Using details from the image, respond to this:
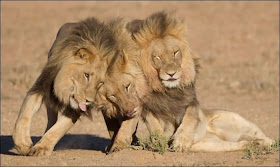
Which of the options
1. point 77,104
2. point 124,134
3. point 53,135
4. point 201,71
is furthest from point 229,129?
point 201,71

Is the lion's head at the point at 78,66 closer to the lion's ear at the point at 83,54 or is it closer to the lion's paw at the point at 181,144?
the lion's ear at the point at 83,54

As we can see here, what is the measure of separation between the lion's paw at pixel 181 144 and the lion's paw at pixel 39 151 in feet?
3.28

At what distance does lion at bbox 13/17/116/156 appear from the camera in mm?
5730

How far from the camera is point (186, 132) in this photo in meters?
6.38

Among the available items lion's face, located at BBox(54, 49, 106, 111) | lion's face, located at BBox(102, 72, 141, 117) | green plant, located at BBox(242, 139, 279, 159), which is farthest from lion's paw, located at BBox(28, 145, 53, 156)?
green plant, located at BBox(242, 139, 279, 159)

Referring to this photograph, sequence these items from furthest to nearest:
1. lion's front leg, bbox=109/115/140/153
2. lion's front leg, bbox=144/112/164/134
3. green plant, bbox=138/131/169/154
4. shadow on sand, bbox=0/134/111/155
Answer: shadow on sand, bbox=0/134/111/155, lion's front leg, bbox=144/112/164/134, lion's front leg, bbox=109/115/140/153, green plant, bbox=138/131/169/154

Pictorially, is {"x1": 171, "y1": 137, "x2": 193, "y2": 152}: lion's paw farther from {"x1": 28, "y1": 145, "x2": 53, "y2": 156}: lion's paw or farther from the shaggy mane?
{"x1": 28, "y1": 145, "x2": 53, "y2": 156}: lion's paw

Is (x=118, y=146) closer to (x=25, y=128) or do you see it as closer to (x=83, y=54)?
(x=25, y=128)

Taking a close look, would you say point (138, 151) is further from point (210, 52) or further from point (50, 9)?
point (50, 9)

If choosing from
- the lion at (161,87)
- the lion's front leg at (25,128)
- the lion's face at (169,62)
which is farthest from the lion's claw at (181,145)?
the lion's front leg at (25,128)

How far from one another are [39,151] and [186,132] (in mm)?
1222

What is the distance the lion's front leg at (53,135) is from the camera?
241 inches

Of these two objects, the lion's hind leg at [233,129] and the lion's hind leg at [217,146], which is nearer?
the lion's hind leg at [217,146]

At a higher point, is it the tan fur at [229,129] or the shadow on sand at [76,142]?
the tan fur at [229,129]
